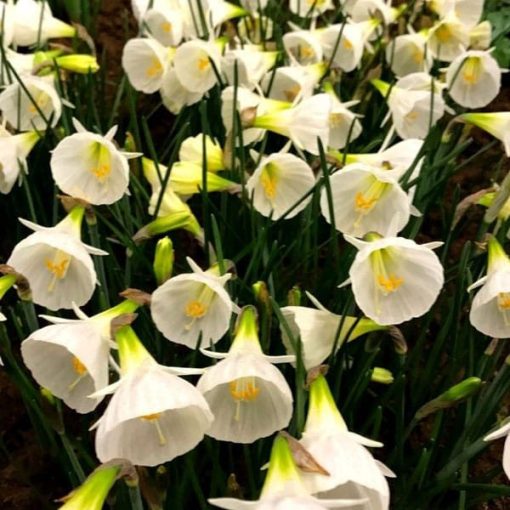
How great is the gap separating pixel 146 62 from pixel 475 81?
37.8 inches

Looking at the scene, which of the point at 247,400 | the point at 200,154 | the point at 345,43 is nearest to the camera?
the point at 247,400

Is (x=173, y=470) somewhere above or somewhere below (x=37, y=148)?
below

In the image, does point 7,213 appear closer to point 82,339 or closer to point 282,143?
point 282,143

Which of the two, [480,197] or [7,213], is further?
[7,213]

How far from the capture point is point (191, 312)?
1554 mm

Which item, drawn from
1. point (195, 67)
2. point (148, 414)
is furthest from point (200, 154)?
point (148, 414)

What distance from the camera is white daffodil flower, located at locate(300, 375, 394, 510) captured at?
3.63 feet

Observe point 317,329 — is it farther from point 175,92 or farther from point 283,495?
point 175,92

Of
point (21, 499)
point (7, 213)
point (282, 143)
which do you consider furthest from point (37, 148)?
point (21, 499)

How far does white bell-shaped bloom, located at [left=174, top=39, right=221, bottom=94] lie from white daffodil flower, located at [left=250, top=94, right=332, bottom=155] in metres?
0.34

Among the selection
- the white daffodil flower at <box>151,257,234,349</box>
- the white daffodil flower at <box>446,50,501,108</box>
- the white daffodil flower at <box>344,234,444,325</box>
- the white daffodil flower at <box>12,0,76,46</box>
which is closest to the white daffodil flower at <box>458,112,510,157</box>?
the white daffodil flower at <box>446,50,501,108</box>

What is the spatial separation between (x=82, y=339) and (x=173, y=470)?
1.31 feet

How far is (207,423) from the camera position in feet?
4.00

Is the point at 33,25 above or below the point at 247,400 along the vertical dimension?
above
